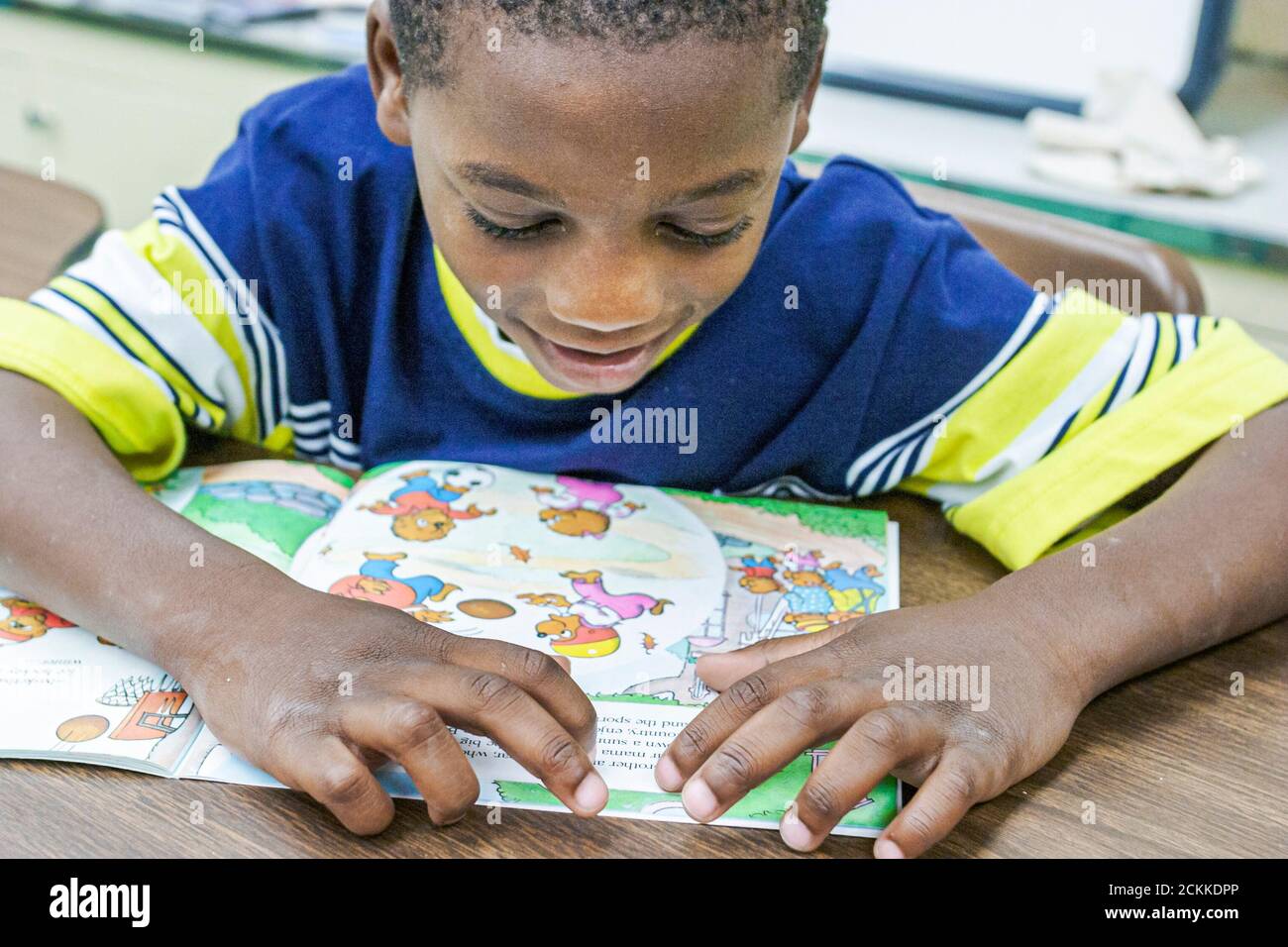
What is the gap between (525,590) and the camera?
0.74 m

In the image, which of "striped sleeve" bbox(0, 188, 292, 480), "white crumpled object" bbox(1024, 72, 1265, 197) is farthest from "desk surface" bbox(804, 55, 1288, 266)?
"striped sleeve" bbox(0, 188, 292, 480)

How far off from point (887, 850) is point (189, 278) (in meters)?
0.60

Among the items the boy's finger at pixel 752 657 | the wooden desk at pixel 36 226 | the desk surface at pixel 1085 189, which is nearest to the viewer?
the boy's finger at pixel 752 657

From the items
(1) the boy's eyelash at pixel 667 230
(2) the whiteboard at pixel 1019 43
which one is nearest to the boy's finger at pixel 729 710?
(1) the boy's eyelash at pixel 667 230

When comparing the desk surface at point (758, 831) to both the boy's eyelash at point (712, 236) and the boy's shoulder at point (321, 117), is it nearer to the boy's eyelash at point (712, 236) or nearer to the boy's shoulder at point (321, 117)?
the boy's eyelash at point (712, 236)

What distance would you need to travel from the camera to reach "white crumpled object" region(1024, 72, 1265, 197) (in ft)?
5.52

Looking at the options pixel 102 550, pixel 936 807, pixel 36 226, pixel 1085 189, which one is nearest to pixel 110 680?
pixel 102 550

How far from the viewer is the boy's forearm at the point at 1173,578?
703 mm

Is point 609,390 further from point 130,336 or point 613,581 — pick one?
point 130,336

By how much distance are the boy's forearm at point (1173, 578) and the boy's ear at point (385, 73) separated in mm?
435

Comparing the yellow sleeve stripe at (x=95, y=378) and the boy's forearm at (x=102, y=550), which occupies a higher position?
the yellow sleeve stripe at (x=95, y=378)

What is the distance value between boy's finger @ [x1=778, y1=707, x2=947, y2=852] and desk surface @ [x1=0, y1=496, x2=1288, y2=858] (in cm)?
1

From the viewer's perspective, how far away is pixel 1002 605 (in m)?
0.71
